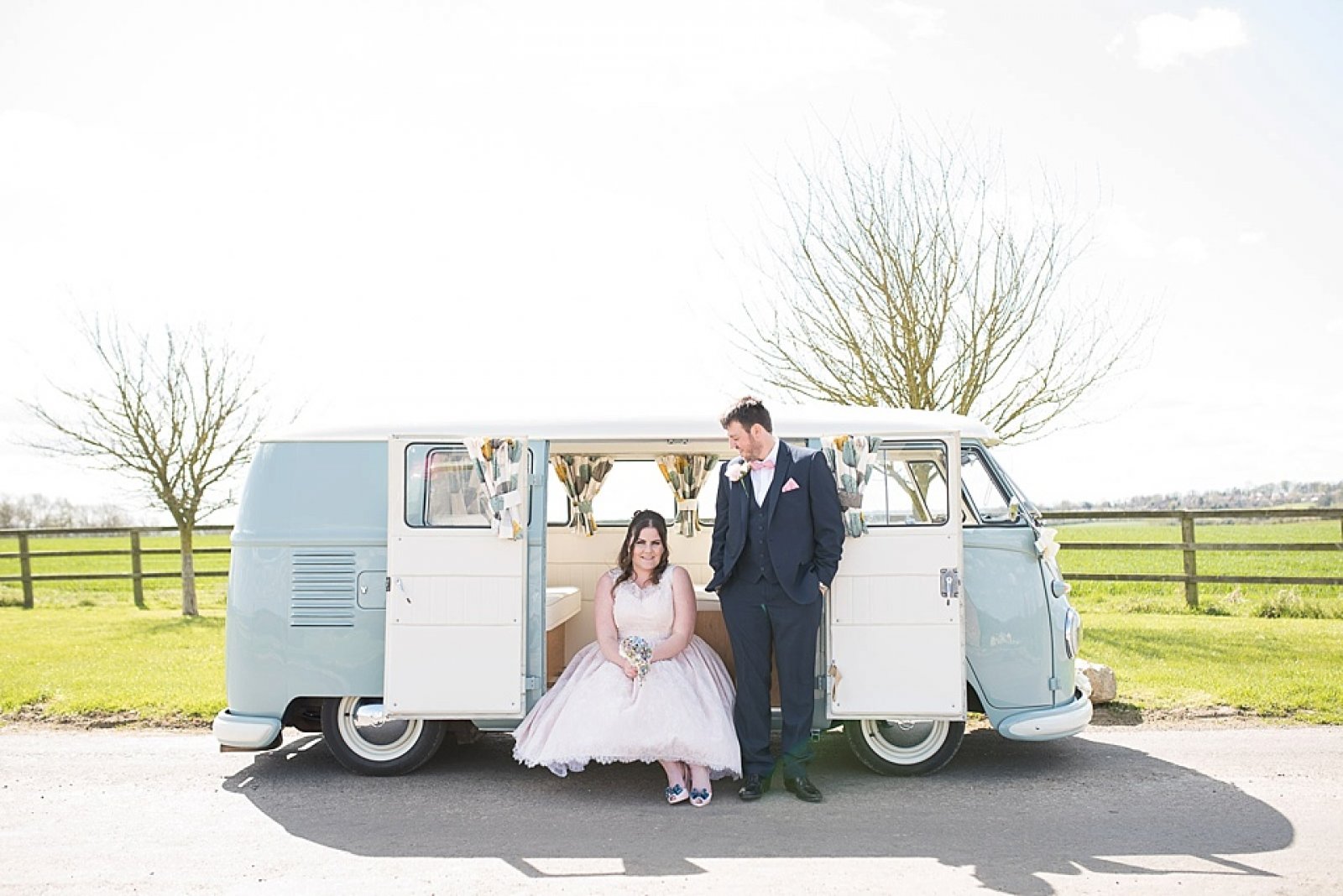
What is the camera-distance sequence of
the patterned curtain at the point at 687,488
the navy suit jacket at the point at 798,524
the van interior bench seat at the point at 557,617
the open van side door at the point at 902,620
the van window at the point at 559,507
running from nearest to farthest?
the navy suit jacket at the point at 798,524
the open van side door at the point at 902,620
the van interior bench seat at the point at 557,617
the patterned curtain at the point at 687,488
the van window at the point at 559,507

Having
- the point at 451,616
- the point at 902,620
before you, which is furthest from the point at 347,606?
the point at 902,620

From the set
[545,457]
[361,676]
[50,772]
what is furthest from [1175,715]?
[50,772]

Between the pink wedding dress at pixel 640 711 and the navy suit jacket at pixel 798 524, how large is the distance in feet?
2.35

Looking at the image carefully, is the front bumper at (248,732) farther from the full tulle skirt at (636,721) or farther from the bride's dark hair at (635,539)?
the bride's dark hair at (635,539)

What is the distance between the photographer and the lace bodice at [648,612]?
752 cm

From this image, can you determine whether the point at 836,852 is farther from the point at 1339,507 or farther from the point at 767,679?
the point at 1339,507

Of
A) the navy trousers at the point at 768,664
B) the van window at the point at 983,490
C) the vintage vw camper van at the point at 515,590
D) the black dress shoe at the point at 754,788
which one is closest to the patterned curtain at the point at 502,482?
the vintage vw camper van at the point at 515,590

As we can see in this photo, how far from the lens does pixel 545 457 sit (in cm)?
761

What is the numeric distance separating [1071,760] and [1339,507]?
10030 millimetres

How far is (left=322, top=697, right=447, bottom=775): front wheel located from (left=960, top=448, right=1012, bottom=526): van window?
3544mm

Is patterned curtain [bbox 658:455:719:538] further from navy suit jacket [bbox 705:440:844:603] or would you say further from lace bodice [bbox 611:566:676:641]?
navy suit jacket [bbox 705:440:844:603]

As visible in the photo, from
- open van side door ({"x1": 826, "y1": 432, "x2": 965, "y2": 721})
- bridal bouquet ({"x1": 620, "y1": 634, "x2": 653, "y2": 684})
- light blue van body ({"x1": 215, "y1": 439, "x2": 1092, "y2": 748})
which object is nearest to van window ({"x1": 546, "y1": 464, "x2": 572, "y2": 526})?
light blue van body ({"x1": 215, "y1": 439, "x2": 1092, "y2": 748})

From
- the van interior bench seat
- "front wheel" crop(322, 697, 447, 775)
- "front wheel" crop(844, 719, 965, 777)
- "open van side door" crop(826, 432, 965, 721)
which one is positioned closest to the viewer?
"open van side door" crop(826, 432, 965, 721)

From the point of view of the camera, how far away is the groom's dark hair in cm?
698
